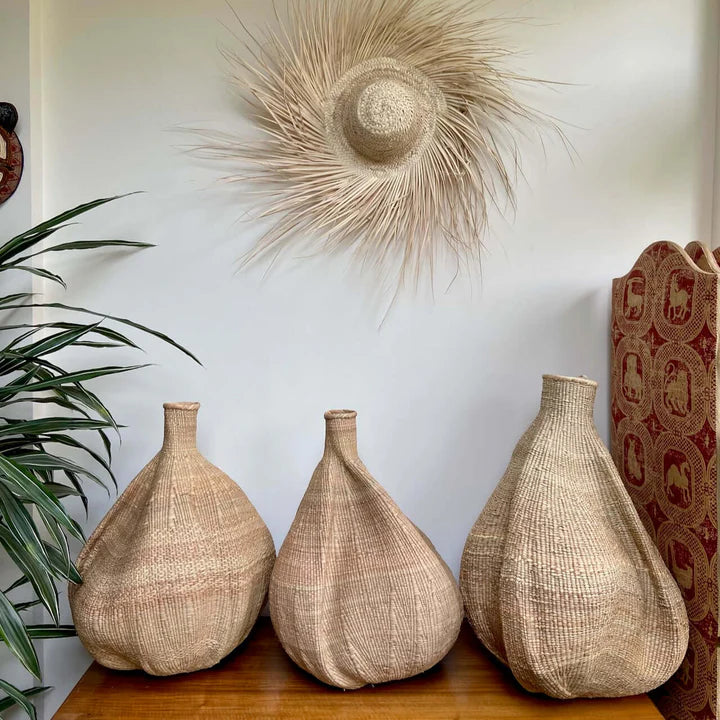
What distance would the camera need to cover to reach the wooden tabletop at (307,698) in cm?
91

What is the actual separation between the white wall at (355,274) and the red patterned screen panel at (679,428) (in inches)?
4.6

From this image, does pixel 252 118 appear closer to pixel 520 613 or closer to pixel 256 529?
pixel 256 529

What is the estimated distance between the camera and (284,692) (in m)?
0.96

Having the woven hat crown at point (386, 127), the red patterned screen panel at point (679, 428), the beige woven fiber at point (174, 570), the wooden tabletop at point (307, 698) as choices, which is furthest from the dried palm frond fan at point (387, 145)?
the wooden tabletop at point (307, 698)

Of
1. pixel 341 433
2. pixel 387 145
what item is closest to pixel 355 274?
pixel 387 145

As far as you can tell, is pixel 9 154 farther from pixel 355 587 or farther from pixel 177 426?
pixel 355 587

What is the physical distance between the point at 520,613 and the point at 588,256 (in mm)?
725

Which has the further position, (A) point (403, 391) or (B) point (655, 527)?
(A) point (403, 391)

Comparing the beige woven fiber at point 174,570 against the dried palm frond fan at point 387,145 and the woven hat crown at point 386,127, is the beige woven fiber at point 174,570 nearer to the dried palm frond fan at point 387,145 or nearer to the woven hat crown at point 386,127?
the dried palm frond fan at point 387,145

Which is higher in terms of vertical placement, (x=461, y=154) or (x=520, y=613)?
(x=461, y=154)

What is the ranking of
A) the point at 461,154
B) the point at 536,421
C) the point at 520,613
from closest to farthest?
the point at 520,613 < the point at 536,421 < the point at 461,154

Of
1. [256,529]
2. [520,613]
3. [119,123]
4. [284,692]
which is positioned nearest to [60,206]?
[119,123]

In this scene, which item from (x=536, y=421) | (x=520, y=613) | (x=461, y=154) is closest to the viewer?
(x=520, y=613)

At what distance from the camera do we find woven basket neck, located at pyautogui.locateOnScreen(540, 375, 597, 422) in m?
0.98
